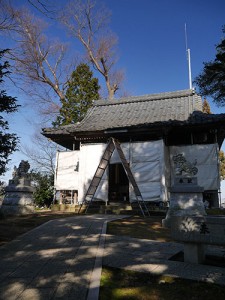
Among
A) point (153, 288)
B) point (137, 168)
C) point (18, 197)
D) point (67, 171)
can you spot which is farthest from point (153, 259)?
point (67, 171)

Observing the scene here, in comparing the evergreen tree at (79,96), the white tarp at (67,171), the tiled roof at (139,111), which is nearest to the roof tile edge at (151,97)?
the tiled roof at (139,111)

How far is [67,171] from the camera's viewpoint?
16.8 metres

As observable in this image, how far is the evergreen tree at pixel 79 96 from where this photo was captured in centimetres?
2184

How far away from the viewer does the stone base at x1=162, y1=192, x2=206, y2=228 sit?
7.43m

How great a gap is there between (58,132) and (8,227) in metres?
9.03

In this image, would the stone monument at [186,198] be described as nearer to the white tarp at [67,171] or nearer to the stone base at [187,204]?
the stone base at [187,204]

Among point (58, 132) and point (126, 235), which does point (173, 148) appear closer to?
point (58, 132)

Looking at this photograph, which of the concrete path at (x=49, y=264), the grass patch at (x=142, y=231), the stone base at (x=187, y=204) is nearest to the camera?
the concrete path at (x=49, y=264)

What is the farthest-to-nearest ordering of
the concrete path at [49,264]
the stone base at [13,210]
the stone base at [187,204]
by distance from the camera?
the stone base at [13,210], the stone base at [187,204], the concrete path at [49,264]

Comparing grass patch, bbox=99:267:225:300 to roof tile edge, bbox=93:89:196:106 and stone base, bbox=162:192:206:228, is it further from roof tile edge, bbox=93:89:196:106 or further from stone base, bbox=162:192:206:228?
roof tile edge, bbox=93:89:196:106

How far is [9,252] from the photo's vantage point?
500 cm

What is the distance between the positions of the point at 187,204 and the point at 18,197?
24.5 ft

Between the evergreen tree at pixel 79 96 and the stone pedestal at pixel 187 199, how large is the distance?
49.7 feet

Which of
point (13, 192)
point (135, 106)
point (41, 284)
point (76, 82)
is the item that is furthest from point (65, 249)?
point (76, 82)
